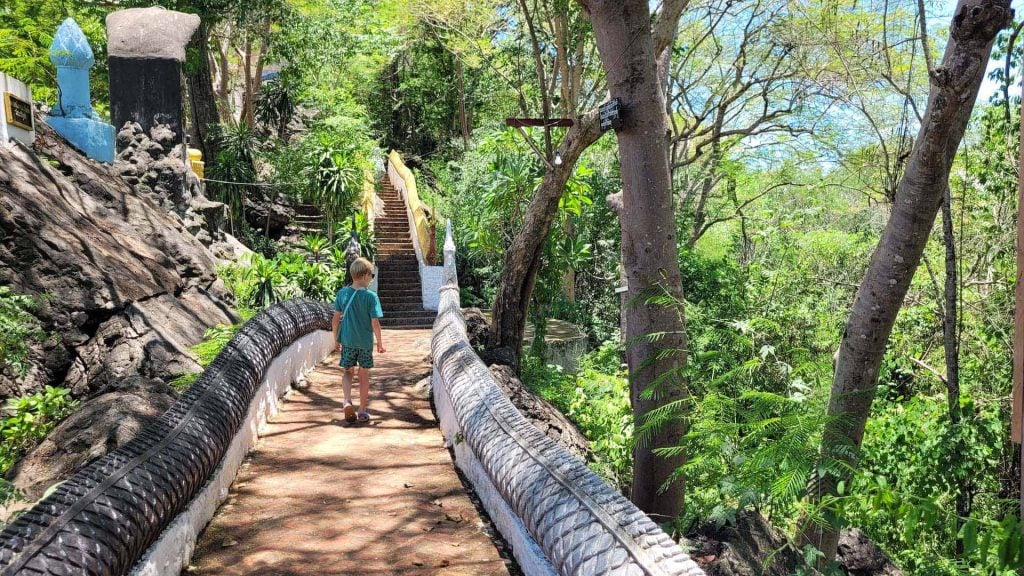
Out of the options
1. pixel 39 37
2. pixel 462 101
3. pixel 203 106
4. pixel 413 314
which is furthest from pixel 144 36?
pixel 462 101

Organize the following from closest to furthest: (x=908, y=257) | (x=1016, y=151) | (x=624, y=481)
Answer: (x=908, y=257) < (x=624, y=481) < (x=1016, y=151)

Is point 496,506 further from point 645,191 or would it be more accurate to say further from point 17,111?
point 17,111

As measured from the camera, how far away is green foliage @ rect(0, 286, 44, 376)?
6191mm

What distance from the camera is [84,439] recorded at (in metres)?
4.99

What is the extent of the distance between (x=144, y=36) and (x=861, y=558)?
14902mm

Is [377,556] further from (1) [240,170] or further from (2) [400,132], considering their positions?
(2) [400,132]

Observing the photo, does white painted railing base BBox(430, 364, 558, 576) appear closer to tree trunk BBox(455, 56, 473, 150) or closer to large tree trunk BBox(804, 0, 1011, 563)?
large tree trunk BBox(804, 0, 1011, 563)

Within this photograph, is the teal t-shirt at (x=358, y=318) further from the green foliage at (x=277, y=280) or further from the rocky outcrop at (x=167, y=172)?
the rocky outcrop at (x=167, y=172)

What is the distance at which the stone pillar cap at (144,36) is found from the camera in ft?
50.4

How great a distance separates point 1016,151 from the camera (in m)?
8.90

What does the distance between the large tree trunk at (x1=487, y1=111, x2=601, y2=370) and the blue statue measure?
262 inches

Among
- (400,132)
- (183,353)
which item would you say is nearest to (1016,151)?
(183,353)

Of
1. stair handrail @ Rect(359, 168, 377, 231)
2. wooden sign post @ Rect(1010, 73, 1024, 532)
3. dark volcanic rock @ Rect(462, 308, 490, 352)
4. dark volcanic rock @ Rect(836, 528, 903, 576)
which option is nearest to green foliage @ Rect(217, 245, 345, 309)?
dark volcanic rock @ Rect(462, 308, 490, 352)

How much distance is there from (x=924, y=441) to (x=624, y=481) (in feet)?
12.2
